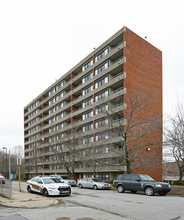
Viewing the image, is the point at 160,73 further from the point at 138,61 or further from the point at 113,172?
the point at 113,172

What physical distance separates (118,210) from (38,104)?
217 ft

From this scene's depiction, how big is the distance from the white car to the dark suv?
4899mm

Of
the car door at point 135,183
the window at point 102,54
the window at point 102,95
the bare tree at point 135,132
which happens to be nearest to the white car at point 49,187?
the car door at point 135,183

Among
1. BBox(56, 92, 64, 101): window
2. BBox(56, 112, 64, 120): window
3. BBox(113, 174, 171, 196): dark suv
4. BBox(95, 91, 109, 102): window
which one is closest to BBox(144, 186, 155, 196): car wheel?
BBox(113, 174, 171, 196): dark suv

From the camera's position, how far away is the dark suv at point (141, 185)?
1725 cm

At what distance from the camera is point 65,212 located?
10.0m

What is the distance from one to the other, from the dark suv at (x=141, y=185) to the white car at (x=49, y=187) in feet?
16.1

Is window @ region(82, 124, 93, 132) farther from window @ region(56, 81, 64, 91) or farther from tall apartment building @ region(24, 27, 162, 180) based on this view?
window @ region(56, 81, 64, 91)

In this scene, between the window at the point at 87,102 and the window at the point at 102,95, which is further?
the window at the point at 87,102

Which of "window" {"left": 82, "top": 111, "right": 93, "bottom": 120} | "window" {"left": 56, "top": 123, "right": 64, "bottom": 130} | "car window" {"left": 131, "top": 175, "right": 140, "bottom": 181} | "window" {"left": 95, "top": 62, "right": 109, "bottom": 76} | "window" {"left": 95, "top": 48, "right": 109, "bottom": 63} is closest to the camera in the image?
"car window" {"left": 131, "top": 175, "right": 140, "bottom": 181}

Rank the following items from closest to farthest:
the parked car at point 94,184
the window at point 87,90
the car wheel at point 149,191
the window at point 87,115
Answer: the car wheel at point 149,191 < the parked car at point 94,184 < the window at point 87,115 < the window at point 87,90

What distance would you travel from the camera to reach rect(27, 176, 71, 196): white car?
634 inches

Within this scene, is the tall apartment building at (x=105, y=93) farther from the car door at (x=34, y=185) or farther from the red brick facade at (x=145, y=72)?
the car door at (x=34, y=185)

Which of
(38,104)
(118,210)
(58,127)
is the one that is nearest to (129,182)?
(118,210)
